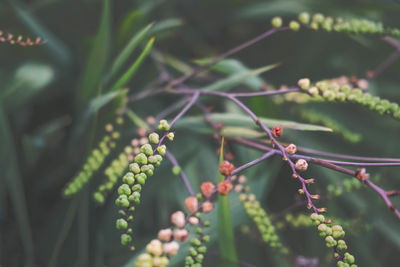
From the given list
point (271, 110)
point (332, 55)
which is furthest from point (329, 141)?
point (271, 110)

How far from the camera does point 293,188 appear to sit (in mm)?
658

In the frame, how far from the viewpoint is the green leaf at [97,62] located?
525 mm

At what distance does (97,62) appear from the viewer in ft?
1.79

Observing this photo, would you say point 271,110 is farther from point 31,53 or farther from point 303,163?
point 31,53

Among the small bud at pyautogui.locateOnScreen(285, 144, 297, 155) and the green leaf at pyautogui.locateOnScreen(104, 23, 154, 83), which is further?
the green leaf at pyautogui.locateOnScreen(104, 23, 154, 83)

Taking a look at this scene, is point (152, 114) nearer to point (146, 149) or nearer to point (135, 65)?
point (135, 65)

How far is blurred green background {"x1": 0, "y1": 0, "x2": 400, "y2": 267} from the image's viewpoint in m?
0.54

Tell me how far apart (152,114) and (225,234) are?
1.22 feet

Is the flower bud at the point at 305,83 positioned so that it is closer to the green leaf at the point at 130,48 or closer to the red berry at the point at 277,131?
the red berry at the point at 277,131

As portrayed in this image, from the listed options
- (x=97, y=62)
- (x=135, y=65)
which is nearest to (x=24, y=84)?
(x=97, y=62)

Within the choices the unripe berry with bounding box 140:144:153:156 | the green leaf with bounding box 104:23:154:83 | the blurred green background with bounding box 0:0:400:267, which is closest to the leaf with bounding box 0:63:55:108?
the blurred green background with bounding box 0:0:400:267

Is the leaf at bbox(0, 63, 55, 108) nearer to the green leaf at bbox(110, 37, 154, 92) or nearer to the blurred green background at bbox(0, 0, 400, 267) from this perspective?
the blurred green background at bbox(0, 0, 400, 267)

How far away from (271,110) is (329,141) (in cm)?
31

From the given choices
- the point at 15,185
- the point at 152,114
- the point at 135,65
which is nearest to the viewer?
the point at 135,65
